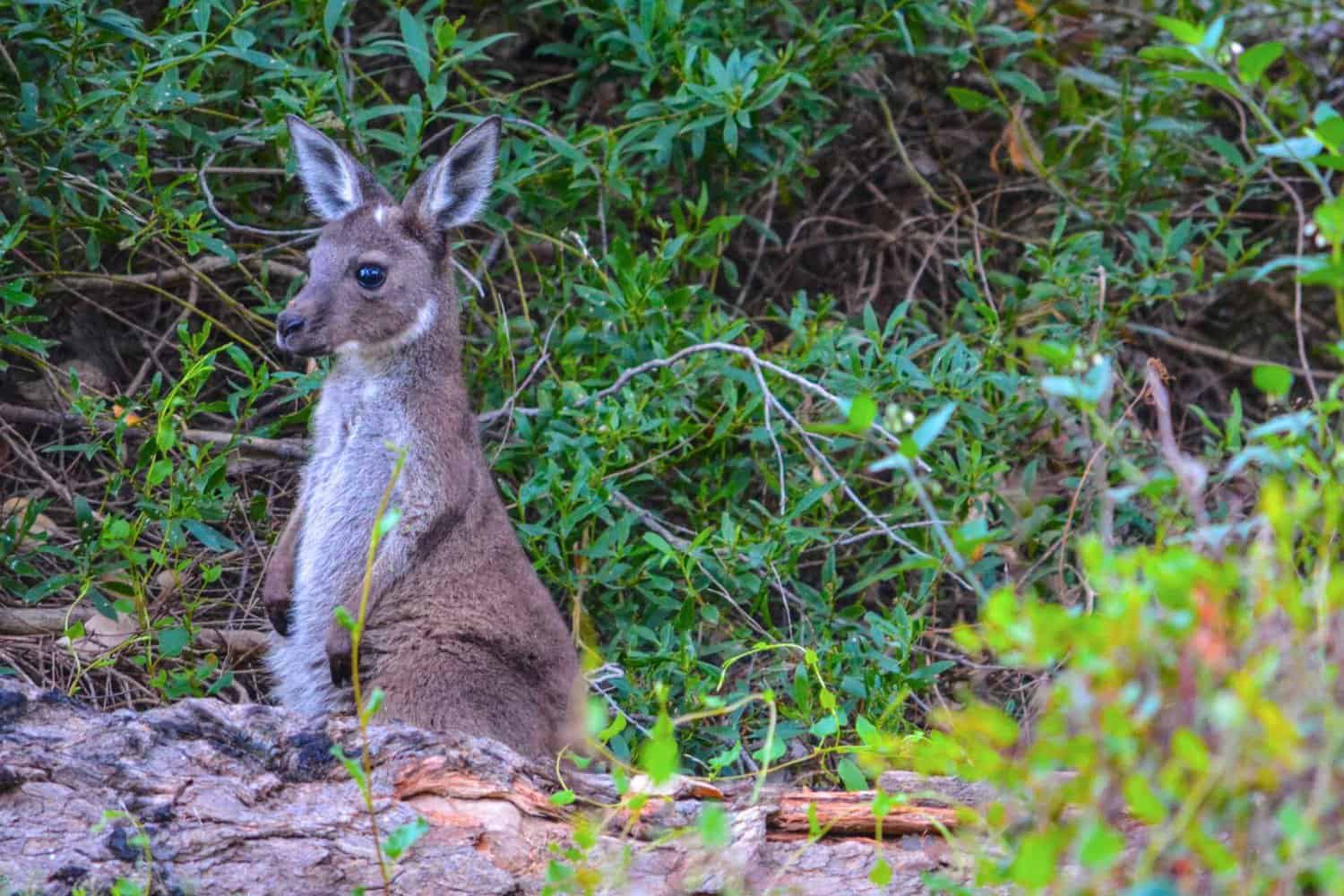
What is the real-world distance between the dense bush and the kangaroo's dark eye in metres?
0.54

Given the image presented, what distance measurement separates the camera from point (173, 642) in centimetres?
511

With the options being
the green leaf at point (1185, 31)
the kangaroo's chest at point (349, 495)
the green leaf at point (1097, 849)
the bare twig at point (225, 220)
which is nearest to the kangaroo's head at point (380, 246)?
the kangaroo's chest at point (349, 495)

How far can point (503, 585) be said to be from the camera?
5.14 meters

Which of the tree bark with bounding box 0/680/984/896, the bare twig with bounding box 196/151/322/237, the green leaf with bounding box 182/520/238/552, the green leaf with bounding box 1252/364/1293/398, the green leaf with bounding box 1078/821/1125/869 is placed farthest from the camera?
the bare twig with bounding box 196/151/322/237

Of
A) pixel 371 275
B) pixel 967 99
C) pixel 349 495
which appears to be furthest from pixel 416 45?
pixel 967 99

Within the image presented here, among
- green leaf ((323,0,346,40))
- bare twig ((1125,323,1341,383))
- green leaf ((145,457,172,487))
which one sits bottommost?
bare twig ((1125,323,1341,383))

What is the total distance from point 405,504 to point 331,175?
125 centimetres

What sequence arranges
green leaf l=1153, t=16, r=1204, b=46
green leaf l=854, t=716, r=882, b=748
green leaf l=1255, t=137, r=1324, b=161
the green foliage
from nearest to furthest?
the green foliage, green leaf l=1153, t=16, r=1204, b=46, green leaf l=1255, t=137, r=1324, b=161, green leaf l=854, t=716, r=882, b=748

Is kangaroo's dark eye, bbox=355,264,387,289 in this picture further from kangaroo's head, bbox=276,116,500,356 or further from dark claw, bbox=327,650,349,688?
dark claw, bbox=327,650,349,688

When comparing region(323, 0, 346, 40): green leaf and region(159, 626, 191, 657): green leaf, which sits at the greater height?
region(323, 0, 346, 40): green leaf

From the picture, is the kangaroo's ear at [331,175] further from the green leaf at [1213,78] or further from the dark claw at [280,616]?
the green leaf at [1213,78]

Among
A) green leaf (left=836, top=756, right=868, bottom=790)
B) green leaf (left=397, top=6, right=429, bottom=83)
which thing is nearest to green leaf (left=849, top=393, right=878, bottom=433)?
green leaf (left=836, top=756, right=868, bottom=790)

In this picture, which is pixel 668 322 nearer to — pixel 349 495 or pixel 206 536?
pixel 349 495

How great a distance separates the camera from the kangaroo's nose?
5074 mm
